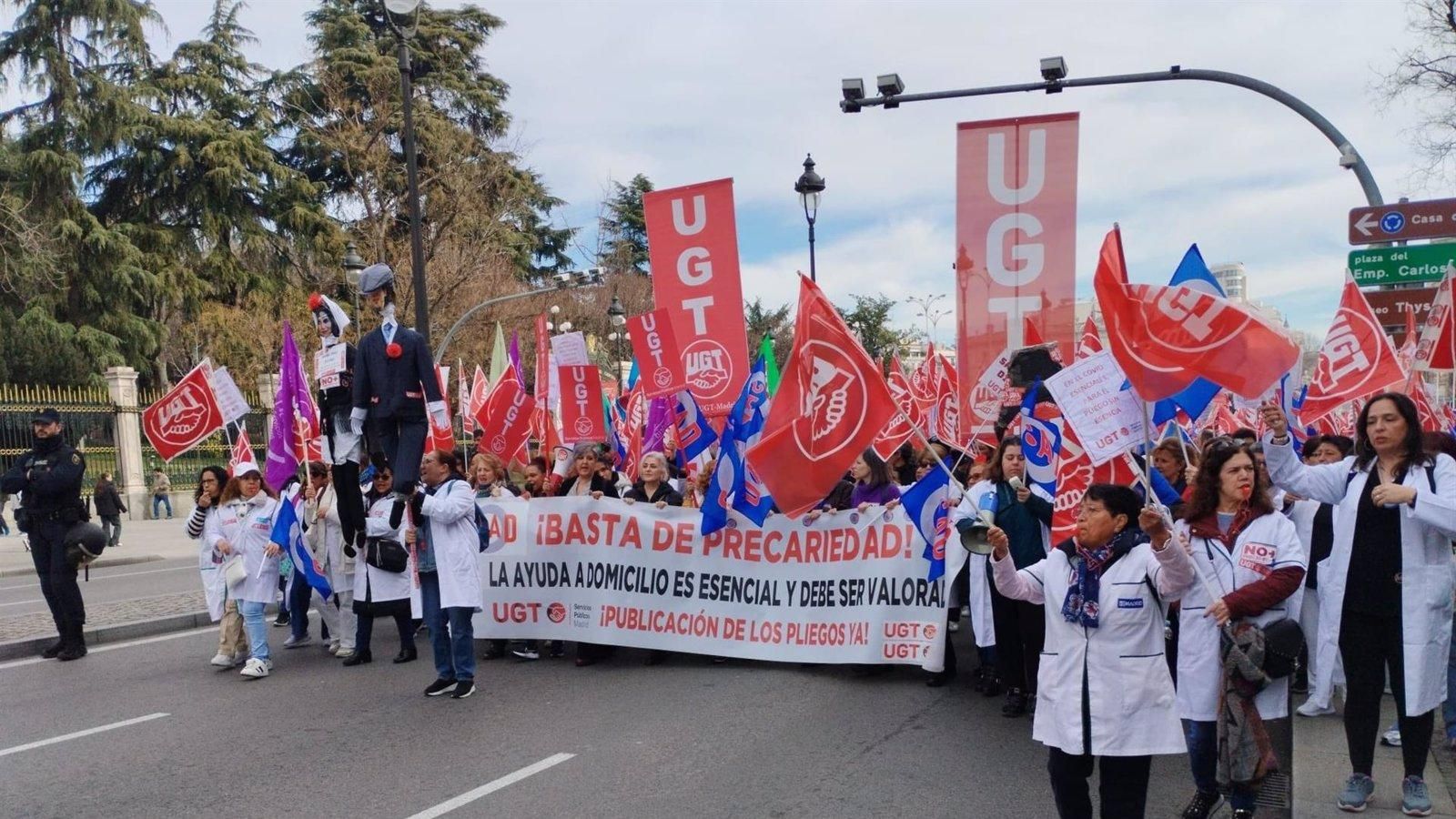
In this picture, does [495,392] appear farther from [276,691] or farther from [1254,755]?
[1254,755]

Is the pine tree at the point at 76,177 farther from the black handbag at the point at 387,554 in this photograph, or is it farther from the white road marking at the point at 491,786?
the white road marking at the point at 491,786

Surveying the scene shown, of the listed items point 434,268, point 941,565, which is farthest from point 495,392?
point 434,268


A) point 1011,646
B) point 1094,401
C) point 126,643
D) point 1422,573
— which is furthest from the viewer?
point 126,643

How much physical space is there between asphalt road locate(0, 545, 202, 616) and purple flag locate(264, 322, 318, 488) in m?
5.00

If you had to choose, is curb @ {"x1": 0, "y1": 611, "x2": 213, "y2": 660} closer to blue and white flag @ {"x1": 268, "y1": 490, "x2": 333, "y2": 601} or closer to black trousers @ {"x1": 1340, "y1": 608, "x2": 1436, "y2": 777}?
blue and white flag @ {"x1": 268, "y1": 490, "x2": 333, "y2": 601}

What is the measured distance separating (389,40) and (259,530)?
3694 centimetres

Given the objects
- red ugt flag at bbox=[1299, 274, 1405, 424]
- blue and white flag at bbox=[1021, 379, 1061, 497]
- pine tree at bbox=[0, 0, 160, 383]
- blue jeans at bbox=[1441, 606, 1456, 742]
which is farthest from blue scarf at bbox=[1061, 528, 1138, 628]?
pine tree at bbox=[0, 0, 160, 383]

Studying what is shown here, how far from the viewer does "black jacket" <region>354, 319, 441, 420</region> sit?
25.7 ft

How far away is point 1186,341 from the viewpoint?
463 centimetres

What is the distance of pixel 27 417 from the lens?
80.9ft

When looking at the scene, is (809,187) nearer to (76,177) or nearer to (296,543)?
Answer: (296,543)

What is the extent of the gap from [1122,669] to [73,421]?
2773 centimetres

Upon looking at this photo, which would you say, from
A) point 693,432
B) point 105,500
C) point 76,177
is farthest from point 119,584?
point 76,177

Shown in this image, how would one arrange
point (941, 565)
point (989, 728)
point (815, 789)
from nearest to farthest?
1. point (815, 789)
2. point (989, 728)
3. point (941, 565)
